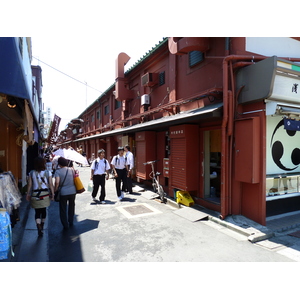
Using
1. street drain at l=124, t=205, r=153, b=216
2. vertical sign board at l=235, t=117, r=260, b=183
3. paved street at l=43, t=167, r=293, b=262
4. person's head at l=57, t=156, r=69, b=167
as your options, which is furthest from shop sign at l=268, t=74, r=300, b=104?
person's head at l=57, t=156, r=69, b=167

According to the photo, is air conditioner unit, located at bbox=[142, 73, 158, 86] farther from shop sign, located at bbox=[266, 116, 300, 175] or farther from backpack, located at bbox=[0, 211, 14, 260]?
backpack, located at bbox=[0, 211, 14, 260]

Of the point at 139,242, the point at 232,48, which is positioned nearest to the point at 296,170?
the point at 232,48

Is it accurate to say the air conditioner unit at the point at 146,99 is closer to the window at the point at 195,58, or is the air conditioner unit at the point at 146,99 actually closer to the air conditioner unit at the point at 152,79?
the air conditioner unit at the point at 152,79

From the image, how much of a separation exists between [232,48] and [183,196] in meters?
4.92

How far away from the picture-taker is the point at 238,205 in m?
6.10

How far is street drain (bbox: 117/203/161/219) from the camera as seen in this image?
6.72m

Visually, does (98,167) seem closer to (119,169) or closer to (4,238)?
(119,169)

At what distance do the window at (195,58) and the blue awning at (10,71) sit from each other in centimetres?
553

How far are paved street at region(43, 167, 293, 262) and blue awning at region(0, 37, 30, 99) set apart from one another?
10.3ft

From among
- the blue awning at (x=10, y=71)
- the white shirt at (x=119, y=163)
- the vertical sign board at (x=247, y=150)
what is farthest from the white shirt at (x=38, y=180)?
the vertical sign board at (x=247, y=150)

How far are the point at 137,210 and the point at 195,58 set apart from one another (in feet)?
18.6

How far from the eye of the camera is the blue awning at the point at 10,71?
3541 mm

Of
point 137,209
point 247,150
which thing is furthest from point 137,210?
point 247,150

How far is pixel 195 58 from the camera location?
24.6 ft
